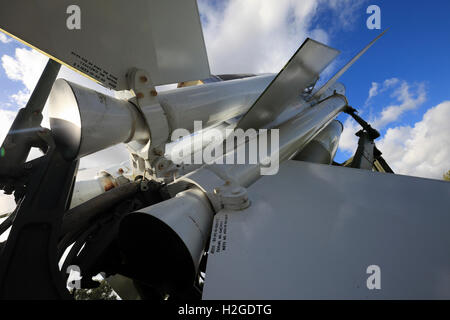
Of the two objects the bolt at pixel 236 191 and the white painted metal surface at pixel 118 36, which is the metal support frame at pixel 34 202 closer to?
the white painted metal surface at pixel 118 36

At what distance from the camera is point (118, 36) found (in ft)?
4.71

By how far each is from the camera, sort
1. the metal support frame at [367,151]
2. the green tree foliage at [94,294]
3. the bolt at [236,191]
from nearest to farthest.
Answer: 1. the bolt at [236,191]
2. the metal support frame at [367,151]
3. the green tree foliage at [94,294]

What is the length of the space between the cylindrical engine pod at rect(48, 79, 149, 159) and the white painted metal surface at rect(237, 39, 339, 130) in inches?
62.2

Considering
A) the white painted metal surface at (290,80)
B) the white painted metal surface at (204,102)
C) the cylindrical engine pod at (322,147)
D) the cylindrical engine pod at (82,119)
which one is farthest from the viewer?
the cylindrical engine pod at (322,147)

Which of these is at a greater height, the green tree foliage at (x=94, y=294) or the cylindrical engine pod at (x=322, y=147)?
the cylindrical engine pod at (x=322, y=147)

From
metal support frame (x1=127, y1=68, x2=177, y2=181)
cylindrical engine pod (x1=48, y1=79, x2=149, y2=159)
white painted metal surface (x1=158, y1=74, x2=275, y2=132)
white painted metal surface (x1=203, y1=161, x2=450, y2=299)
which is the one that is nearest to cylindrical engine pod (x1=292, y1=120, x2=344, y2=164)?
white painted metal surface (x1=158, y1=74, x2=275, y2=132)

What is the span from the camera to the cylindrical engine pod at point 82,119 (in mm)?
1074

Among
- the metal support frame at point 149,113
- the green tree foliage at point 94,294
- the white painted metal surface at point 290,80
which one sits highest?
the white painted metal surface at point 290,80

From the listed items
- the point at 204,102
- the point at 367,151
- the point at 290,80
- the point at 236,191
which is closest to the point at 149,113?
the point at 204,102

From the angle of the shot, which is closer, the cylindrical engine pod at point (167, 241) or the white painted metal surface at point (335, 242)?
Answer: the white painted metal surface at point (335, 242)

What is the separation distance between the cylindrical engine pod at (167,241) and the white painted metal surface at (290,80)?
5.06 feet

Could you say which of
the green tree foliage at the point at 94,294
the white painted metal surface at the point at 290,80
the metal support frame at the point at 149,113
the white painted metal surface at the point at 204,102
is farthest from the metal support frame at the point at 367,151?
the green tree foliage at the point at 94,294

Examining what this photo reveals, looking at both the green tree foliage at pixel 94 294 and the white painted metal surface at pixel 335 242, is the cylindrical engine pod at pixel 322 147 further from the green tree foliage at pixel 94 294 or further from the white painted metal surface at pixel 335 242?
the green tree foliage at pixel 94 294
